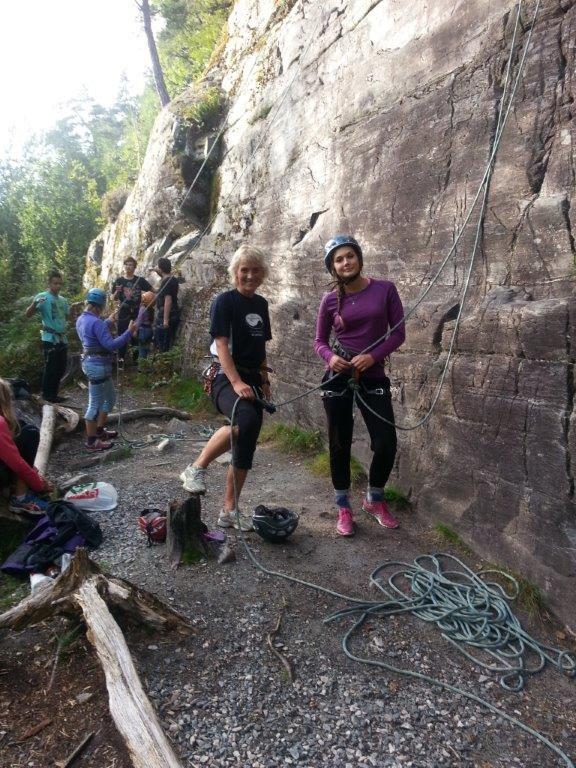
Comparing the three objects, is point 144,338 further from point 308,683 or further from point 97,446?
point 308,683

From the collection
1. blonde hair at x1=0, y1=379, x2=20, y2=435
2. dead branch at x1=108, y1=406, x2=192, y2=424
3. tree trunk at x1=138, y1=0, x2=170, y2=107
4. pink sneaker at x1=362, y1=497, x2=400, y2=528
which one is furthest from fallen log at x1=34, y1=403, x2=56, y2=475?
tree trunk at x1=138, y1=0, x2=170, y2=107

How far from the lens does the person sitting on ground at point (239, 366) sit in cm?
395

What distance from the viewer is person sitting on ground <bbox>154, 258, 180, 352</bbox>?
416 inches

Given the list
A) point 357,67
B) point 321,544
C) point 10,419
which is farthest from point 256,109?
point 321,544

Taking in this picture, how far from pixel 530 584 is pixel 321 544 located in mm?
1615

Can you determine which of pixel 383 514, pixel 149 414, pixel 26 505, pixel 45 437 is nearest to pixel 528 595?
pixel 383 514

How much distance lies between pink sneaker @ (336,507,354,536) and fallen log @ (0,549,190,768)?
1713 millimetres

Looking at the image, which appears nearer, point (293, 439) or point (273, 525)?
point (273, 525)

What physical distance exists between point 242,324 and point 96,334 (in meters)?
3.43

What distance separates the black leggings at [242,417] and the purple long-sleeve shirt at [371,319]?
75cm

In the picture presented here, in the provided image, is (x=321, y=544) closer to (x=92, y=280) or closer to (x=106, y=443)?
(x=106, y=443)

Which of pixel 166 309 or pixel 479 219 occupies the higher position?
pixel 479 219

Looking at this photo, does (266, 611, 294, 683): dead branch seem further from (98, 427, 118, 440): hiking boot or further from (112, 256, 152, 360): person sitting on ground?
(112, 256, 152, 360): person sitting on ground

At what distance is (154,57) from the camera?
19.3 meters
